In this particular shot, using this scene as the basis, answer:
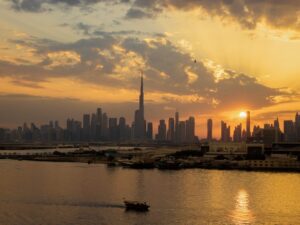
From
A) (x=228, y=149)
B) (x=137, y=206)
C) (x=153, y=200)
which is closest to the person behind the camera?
(x=137, y=206)

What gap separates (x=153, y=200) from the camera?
2705cm

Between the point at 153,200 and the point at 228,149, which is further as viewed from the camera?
the point at 228,149

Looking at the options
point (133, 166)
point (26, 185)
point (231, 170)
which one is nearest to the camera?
point (26, 185)

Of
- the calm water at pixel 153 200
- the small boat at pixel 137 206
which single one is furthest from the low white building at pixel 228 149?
the small boat at pixel 137 206

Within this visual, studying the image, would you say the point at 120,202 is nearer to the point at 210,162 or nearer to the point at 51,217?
the point at 51,217

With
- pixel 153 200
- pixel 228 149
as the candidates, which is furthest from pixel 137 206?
pixel 228 149

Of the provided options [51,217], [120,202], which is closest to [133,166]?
[120,202]

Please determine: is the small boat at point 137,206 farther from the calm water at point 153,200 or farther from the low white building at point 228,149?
the low white building at point 228,149

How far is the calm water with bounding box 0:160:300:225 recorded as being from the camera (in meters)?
21.8

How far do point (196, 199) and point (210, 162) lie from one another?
28212 mm

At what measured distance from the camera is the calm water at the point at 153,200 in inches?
858

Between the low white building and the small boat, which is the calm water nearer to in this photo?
the small boat

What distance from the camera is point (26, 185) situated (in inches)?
1329

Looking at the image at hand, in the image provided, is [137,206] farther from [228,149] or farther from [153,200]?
[228,149]
